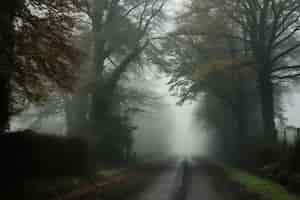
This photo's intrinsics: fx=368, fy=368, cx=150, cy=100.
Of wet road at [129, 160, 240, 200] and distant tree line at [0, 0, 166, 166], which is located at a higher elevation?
distant tree line at [0, 0, 166, 166]

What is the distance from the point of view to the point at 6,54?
1130 centimetres

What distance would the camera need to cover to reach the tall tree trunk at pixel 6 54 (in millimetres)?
10914

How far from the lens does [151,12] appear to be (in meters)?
29.2

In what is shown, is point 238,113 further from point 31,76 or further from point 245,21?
point 31,76

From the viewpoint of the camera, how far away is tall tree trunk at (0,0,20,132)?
10914mm

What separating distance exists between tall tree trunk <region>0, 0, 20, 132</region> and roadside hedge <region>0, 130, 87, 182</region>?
1059mm

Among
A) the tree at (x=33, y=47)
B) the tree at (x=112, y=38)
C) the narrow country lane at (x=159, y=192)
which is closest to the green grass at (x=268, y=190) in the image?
the narrow country lane at (x=159, y=192)

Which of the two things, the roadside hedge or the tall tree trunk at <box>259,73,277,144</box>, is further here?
the tall tree trunk at <box>259,73,277,144</box>

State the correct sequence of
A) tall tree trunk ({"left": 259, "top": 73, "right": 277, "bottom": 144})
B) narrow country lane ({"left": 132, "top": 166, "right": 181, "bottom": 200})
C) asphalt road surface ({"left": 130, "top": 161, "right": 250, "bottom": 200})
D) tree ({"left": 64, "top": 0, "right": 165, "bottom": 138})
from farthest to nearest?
tree ({"left": 64, "top": 0, "right": 165, "bottom": 138}) < tall tree trunk ({"left": 259, "top": 73, "right": 277, "bottom": 144}) < asphalt road surface ({"left": 130, "top": 161, "right": 250, "bottom": 200}) < narrow country lane ({"left": 132, "top": 166, "right": 181, "bottom": 200})

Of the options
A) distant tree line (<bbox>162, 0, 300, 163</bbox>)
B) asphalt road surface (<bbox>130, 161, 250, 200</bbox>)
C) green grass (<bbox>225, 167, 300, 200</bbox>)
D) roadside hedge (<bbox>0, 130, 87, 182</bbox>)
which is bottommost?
asphalt road surface (<bbox>130, 161, 250, 200</bbox>)

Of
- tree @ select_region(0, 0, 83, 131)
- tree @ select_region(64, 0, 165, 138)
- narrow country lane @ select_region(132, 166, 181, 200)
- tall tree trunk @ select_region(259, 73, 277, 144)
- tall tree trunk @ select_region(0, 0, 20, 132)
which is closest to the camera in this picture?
tall tree trunk @ select_region(0, 0, 20, 132)

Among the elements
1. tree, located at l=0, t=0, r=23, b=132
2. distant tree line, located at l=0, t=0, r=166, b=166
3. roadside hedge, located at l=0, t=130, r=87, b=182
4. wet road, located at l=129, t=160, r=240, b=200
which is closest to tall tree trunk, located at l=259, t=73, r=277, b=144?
distant tree line, located at l=0, t=0, r=166, b=166

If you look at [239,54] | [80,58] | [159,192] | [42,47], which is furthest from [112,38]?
[159,192]

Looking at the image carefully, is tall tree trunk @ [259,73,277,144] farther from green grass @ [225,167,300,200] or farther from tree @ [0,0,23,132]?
tree @ [0,0,23,132]
